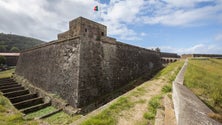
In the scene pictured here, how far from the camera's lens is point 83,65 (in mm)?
6711

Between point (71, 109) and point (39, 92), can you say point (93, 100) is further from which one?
point (39, 92)

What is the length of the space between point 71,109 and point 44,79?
4.87m

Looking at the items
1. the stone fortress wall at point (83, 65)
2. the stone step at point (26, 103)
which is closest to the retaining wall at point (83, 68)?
the stone fortress wall at point (83, 65)

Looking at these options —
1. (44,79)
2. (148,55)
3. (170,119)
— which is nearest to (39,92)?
(44,79)

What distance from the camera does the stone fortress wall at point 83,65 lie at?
21.7ft

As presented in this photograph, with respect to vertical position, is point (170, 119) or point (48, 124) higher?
point (170, 119)

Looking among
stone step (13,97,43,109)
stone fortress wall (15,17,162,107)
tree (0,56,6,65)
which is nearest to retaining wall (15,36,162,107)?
stone fortress wall (15,17,162,107)

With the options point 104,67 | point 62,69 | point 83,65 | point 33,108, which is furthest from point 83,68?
point 33,108

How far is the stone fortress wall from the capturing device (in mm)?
6602

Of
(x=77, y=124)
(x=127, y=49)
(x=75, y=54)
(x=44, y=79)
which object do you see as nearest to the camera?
(x=77, y=124)

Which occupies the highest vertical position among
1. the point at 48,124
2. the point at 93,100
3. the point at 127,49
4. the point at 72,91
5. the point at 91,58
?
the point at 127,49

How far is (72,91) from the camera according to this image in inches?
256

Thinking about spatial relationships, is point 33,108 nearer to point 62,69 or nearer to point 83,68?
point 62,69

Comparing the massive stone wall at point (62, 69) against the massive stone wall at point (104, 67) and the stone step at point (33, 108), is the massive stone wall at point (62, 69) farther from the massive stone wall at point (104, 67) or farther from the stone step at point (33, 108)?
the stone step at point (33, 108)
